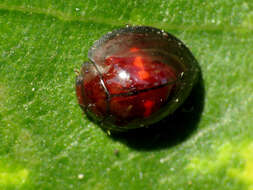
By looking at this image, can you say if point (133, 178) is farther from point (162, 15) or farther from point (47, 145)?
point (162, 15)

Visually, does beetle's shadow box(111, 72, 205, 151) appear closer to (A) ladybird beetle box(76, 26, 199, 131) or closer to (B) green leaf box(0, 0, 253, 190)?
(B) green leaf box(0, 0, 253, 190)

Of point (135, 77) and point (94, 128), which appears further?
point (94, 128)

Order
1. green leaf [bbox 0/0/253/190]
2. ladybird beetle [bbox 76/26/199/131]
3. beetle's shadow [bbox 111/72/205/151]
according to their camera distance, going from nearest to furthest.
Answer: ladybird beetle [bbox 76/26/199/131] < green leaf [bbox 0/0/253/190] < beetle's shadow [bbox 111/72/205/151]

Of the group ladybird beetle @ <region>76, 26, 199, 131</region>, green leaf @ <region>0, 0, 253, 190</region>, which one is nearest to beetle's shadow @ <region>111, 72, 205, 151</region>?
green leaf @ <region>0, 0, 253, 190</region>

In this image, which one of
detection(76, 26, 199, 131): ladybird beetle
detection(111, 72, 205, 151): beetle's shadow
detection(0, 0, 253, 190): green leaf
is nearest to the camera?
detection(76, 26, 199, 131): ladybird beetle

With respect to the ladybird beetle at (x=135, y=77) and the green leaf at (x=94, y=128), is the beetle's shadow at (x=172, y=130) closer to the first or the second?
the green leaf at (x=94, y=128)

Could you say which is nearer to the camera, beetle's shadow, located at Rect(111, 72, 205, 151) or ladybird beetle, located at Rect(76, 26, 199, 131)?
ladybird beetle, located at Rect(76, 26, 199, 131)

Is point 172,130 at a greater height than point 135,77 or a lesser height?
lesser
